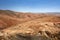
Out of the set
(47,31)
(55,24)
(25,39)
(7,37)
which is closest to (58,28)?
(55,24)

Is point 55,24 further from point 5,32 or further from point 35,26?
point 5,32

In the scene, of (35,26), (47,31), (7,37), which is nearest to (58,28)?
(47,31)

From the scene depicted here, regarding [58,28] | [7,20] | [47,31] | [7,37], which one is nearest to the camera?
[7,37]

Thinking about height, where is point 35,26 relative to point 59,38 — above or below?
above

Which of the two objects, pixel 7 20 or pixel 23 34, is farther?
pixel 7 20

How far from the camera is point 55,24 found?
777 cm

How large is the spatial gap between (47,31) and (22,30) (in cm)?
136

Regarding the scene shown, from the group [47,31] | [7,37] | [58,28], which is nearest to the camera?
[7,37]

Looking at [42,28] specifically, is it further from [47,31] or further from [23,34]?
[23,34]

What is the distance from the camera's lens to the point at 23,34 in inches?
267

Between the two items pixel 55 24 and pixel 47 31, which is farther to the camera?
pixel 55 24

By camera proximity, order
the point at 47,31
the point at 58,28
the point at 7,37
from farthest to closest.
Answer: the point at 58,28 → the point at 47,31 → the point at 7,37

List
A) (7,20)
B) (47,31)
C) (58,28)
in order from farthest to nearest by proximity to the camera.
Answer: (7,20), (58,28), (47,31)

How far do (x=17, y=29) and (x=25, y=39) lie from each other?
810 mm
